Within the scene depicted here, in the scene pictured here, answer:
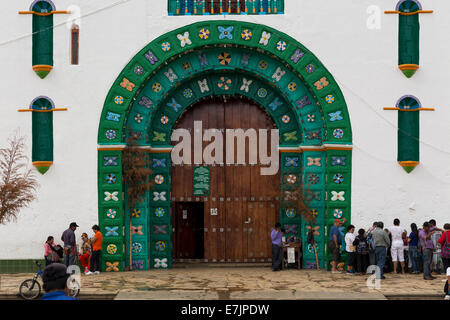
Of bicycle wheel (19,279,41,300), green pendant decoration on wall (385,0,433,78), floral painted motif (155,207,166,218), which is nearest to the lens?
bicycle wheel (19,279,41,300)

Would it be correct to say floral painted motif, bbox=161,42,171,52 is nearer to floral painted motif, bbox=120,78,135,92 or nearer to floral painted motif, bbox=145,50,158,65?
floral painted motif, bbox=145,50,158,65

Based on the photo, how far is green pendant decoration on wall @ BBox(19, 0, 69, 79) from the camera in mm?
17188

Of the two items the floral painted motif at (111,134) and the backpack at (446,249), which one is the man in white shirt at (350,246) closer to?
the backpack at (446,249)

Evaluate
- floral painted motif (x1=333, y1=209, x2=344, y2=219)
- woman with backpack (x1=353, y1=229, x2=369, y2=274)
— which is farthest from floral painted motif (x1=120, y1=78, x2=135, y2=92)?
woman with backpack (x1=353, y1=229, x2=369, y2=274)

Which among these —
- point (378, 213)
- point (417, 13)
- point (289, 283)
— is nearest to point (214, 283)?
point (289, 283)

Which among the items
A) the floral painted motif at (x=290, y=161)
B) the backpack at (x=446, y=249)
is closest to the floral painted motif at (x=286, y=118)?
the floral painted motif at (x=290, y=161)

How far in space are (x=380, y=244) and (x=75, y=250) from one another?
7.48m

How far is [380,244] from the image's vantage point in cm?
1577

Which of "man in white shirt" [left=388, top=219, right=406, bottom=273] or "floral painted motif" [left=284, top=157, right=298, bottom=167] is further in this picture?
"floral painted motif" [left=284, top=157, right=298, bottom=167]

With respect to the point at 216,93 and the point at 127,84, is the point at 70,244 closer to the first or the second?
the point at 127,84

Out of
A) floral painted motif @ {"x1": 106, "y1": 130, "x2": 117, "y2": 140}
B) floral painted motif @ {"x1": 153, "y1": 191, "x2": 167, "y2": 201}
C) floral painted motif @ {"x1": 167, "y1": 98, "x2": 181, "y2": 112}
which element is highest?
floral painted motif @ {"x1": 167, "y1": 98, "x2": 181, "y2": 112}

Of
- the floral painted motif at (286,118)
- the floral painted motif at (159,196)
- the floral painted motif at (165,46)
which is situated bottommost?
the floral painted motif at (159,196)

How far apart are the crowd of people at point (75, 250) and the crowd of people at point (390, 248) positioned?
5.90m

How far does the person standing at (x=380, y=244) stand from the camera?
15766 millimetres
